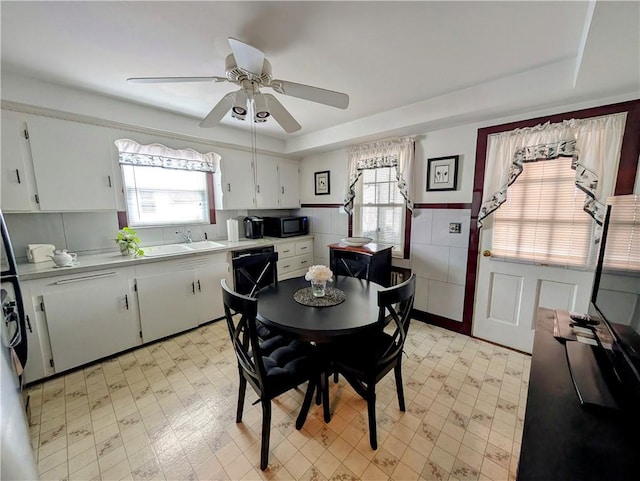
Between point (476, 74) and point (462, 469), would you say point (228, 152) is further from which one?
point (462, 469)

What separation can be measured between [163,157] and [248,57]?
2.05m

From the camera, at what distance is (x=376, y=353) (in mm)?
1433

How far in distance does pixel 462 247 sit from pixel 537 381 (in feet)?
5.87

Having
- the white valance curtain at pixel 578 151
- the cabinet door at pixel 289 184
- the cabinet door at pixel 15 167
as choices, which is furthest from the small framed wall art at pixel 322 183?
the cabinet door at pixel 15 167

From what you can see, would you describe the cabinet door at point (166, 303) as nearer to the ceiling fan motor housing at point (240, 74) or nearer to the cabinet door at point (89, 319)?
the cabinet door at point (89, 319)

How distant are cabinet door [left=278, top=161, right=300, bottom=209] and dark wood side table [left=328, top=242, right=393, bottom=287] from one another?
4.28 feet

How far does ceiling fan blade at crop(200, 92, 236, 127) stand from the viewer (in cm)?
159

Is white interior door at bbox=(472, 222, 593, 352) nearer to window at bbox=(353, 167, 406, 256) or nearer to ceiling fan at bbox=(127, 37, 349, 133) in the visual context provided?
window at bbox=(353, 167, 406, 256)

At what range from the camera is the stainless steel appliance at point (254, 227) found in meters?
3.52

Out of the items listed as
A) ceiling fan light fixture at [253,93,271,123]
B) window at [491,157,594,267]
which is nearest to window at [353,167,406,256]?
window at [491,157,594,267]

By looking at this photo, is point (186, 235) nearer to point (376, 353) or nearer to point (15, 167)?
point (15, 167)

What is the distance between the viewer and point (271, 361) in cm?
155

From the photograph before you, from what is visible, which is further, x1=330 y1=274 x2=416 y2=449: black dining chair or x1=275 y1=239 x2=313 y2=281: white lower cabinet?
x1=275 y1=239 x2=313 y2=281: white lower cabinet

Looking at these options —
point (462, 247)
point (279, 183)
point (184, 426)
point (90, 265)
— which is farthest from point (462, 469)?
point (279, 183)
